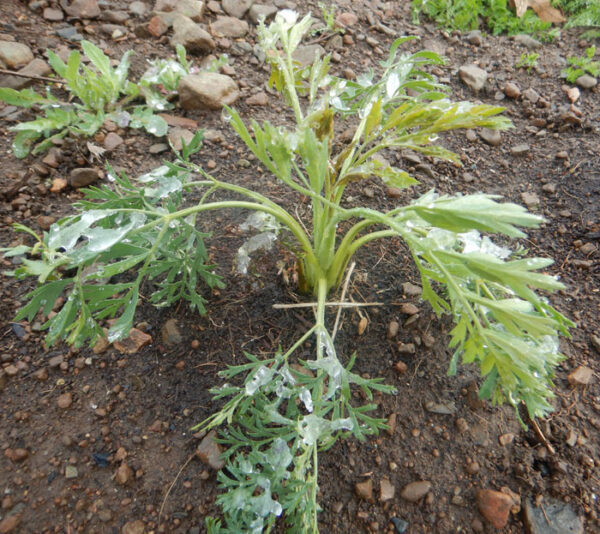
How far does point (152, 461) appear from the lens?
1.31 metres

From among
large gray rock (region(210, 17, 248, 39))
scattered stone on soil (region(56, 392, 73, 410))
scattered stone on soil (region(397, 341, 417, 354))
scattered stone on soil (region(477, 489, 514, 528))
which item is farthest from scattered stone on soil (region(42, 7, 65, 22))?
scattered stone on soil (region(477, 489, 514, 528))

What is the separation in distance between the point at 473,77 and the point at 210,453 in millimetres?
2380

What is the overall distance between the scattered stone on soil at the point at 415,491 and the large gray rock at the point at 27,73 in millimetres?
2462

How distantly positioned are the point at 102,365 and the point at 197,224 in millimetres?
668

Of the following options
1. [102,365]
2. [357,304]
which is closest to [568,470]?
[357,304]

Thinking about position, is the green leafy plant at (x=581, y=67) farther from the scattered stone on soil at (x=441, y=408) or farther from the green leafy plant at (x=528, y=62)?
the scattered stone on soil at (x=441, y=408)

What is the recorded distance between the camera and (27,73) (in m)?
2.09

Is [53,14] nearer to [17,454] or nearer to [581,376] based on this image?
[17,454]

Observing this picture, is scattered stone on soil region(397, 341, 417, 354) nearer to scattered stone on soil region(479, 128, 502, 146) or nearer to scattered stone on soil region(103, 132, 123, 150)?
scattered stone on soil region(479, 128, 502, 146)

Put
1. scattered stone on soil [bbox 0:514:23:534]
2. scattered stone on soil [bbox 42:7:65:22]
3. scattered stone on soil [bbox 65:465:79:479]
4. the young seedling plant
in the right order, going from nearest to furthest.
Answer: the young seedling plant < scattered stone on soil [bbox 0:514:23:534] < scattered stone on soil [bbox 65:465:79:479] < scattered stone on soil [bbox 42:7:65:22]

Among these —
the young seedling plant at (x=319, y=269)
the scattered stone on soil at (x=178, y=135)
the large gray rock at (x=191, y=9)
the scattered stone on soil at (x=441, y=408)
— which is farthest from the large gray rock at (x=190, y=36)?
the scattered stone on soil at (x=441, y=408)

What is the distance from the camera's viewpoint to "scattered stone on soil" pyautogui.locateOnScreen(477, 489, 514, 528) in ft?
4.05

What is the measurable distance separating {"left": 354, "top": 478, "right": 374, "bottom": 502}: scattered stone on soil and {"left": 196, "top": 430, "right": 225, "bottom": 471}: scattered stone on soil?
0.42 metres

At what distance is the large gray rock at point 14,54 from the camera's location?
208 cm
